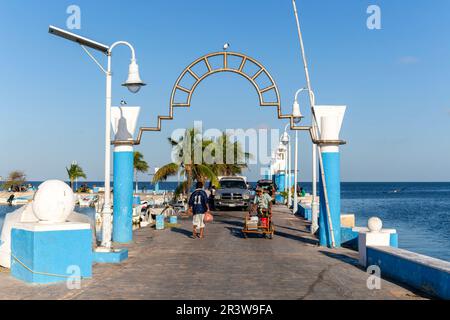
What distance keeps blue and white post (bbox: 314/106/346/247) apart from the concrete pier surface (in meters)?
0.75

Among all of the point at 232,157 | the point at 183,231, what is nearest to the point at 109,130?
the point at 183,231

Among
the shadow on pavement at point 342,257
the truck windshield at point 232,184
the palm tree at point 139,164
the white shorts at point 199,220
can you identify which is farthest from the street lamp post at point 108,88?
the palm tree at point 139,164

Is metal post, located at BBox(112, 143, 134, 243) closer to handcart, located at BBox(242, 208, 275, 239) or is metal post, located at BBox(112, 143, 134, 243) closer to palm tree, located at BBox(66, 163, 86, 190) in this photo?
handcart, located at BBox(242, 208, 275, 239)

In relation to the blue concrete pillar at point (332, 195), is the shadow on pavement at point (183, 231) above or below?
below

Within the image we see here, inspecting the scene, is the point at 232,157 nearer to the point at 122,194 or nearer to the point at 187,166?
the point at 187,166

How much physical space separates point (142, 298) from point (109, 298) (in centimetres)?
55

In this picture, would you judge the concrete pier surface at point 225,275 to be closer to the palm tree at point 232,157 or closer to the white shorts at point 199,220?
the white shorts at point 199,220

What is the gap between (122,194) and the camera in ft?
53.1

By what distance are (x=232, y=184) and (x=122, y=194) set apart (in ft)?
57.3

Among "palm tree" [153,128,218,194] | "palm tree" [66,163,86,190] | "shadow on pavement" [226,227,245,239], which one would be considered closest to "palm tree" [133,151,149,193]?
"palm tree" [66,163,86,190]

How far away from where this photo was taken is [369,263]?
37.9 feet

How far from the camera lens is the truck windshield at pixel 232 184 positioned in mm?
32888
